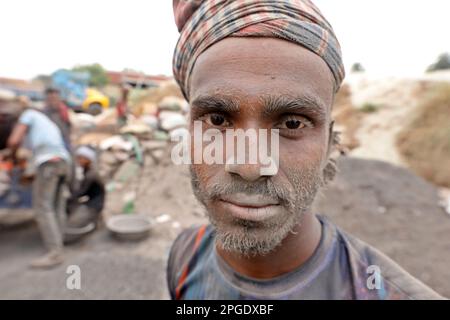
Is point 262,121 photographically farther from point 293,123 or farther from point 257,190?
point 257,190

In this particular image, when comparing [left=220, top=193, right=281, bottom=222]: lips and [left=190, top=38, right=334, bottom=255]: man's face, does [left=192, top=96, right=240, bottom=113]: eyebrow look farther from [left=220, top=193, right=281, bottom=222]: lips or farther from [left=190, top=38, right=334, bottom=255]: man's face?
[left=220, top=193, right=281, bottom=222]: lips

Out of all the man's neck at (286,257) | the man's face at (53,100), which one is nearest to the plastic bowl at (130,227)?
the man's face at (53,100)

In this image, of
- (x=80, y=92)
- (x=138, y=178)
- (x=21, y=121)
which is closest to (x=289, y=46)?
(x=21, y=121)

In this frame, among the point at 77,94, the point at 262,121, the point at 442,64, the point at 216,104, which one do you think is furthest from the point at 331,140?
the point at 442,64

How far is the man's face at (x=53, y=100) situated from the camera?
17.2ft

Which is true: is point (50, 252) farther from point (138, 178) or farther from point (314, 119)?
point (314, 119)

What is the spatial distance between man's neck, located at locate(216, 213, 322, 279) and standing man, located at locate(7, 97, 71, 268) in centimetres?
383

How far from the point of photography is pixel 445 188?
8773 mm

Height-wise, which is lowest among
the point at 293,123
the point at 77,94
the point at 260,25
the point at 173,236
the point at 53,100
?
the point at 173,236

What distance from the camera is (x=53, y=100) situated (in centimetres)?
526

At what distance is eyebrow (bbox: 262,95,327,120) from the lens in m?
0.94

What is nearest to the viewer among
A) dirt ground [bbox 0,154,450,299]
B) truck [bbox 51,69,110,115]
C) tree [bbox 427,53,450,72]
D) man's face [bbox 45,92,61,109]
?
dirt ground [bbox 0,154,450,299]

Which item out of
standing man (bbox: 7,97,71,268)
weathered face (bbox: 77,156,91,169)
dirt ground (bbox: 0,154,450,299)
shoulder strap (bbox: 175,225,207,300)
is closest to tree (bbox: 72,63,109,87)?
dirt ground (bbox: 0,154,450,299)

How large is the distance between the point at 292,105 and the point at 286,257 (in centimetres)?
61
